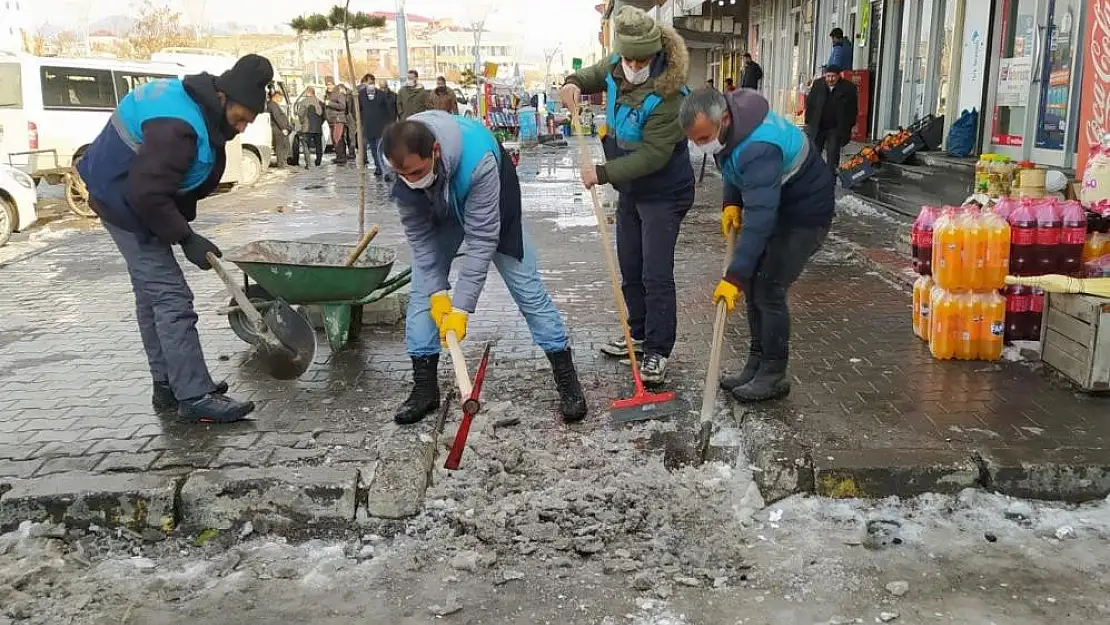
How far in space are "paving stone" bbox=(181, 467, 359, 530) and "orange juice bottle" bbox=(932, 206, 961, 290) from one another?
340cm

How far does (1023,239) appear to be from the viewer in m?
4.94

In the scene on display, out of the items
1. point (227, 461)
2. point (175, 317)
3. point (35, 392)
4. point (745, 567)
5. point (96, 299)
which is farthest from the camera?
point (96, 299)

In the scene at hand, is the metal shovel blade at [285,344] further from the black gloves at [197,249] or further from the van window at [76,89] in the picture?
the van window at [76,89]

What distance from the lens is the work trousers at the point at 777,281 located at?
4320 mm

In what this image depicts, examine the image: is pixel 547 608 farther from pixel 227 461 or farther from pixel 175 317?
pixel 175 317

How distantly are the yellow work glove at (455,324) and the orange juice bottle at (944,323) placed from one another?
285 centimetres

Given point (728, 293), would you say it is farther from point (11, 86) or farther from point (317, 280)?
point (11, 86)

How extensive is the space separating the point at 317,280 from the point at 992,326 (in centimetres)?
377

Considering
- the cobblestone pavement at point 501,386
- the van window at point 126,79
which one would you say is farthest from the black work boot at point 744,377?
the van window at point 126,79

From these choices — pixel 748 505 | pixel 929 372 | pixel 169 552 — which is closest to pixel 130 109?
pixel 169 552

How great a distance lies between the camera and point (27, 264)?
28.2ft

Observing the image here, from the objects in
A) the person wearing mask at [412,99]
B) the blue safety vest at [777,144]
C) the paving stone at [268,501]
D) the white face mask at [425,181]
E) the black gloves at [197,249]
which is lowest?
the paving stone at [268,501]

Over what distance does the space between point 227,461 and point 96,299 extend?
3.88 meters

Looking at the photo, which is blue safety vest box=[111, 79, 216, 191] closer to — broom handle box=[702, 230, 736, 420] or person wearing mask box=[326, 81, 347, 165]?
broom handle box=[702, 230, 736, 420]
